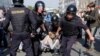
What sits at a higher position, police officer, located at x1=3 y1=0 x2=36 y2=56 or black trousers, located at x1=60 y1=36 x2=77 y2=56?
police officer, located at x1=3 y1=0 x2=36 y2=56

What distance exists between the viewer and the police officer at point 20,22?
820cm

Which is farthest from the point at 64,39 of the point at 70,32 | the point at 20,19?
the point at 20,19

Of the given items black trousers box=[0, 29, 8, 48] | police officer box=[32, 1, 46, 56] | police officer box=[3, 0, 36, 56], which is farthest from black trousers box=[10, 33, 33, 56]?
black trousers box=[0, 29, 8, 48]

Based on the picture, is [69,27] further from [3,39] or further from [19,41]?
[3,39]

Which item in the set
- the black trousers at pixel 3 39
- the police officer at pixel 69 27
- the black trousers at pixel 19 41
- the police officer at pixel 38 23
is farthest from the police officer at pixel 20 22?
the black trousers at pixel 3 39

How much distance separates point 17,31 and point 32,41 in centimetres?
110

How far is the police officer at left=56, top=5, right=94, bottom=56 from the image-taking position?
8750 millimetres

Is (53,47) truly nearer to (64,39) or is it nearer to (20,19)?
(64,39)

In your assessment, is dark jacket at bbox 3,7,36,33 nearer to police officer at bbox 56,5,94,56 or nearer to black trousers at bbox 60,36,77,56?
police officer at bbox 56,5,94,56

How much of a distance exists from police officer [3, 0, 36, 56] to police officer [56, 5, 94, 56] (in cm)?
95

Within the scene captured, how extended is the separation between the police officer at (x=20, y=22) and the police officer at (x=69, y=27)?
95 cm

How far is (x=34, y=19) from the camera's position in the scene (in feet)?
27.7

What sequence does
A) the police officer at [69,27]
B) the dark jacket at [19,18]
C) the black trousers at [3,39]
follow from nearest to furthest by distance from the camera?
the dark jacket at [19,18]
the police officer at [69,27]
the black trousers at [3,39]

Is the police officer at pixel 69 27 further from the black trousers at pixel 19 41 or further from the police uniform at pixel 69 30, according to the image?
the black trousers at pixel 19 41
